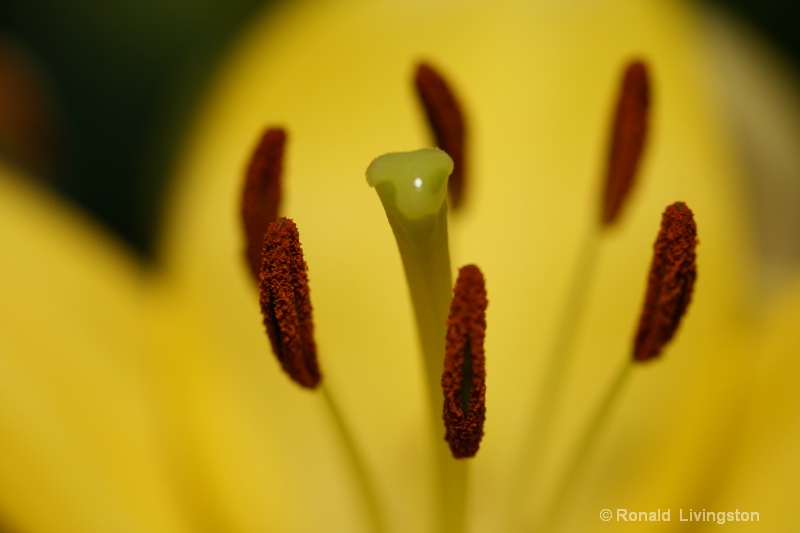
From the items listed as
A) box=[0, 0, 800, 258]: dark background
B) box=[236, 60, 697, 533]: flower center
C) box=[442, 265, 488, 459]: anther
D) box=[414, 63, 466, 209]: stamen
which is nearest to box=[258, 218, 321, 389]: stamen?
box=[236, 60, 697, 533]: flower center

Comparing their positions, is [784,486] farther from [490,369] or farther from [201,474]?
[201,474]

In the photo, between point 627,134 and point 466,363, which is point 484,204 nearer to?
point 627,134

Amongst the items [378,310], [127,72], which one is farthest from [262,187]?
[127,72]

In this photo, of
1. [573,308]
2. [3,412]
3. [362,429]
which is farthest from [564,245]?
[3,412]

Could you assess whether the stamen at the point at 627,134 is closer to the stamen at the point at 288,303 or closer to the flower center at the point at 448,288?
the flower center at the point at 448,288

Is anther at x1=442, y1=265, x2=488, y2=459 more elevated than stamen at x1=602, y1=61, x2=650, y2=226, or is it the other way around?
stamen at x1=602, y1=61, x2=650, y2=226

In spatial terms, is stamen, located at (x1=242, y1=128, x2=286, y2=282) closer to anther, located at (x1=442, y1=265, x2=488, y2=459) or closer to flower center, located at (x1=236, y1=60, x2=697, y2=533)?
flower center, located at (x1=236, y1=60, x2=697, y2=533)
